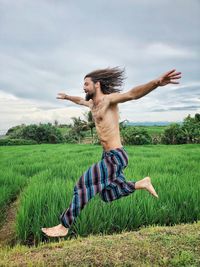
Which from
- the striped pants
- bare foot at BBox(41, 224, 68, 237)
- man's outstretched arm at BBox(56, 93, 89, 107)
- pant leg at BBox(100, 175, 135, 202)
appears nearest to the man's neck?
man's outstretched arm at BBox(56, 93, 89, 107)

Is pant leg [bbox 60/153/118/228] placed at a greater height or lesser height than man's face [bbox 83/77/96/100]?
lesser

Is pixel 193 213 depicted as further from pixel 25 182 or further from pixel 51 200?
pixel 25 182

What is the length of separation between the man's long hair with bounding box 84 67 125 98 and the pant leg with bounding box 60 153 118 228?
0.62 m

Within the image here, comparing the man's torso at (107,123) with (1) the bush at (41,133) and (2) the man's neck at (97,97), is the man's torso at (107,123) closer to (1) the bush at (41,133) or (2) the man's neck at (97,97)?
(2) the man's neck at (97,97)

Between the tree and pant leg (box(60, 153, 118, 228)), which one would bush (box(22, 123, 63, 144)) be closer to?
the tree

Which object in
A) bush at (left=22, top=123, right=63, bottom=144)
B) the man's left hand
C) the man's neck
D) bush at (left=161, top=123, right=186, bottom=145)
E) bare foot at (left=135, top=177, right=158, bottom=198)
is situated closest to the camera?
the man's left hand

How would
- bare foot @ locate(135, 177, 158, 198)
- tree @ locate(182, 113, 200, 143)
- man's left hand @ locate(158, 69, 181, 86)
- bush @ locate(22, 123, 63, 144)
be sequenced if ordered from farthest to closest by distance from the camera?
bush @ locate(22, 123, 63, 144) < tree @ locate(182, 113, 200, 143) < bare foot @ locate(135, 177, 158, 198) < man's left hand @ locate(158, 69, 181, 86)

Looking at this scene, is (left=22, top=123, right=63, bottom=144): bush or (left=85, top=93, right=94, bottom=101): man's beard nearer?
(left=85, top=93, right=94, bottom=101): man's beard

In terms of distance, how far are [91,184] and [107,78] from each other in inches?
38.3

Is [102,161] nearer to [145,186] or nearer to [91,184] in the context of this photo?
[91,184]

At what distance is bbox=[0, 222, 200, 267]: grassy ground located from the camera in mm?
2828

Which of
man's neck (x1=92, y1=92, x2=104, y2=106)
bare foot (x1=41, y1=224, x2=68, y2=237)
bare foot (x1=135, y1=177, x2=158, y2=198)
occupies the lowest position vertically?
bare foot (x1=41, y1=224, x2=68, y2=237)

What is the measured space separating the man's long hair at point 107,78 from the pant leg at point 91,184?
0.62 meters

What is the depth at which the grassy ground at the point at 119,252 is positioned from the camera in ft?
9.28
